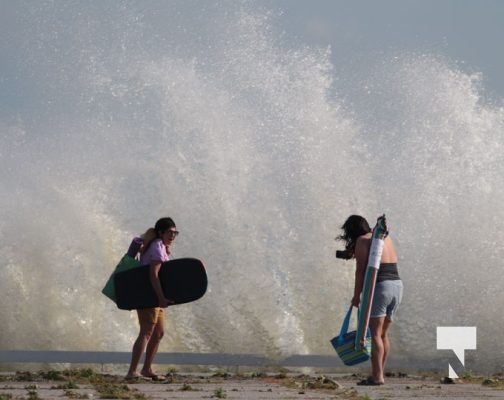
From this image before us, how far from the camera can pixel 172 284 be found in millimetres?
8742

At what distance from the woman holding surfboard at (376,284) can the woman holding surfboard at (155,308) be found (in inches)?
58.5

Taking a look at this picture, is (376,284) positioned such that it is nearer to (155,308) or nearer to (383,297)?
(383,297)

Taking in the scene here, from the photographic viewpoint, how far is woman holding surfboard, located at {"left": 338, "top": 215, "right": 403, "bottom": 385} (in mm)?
8352

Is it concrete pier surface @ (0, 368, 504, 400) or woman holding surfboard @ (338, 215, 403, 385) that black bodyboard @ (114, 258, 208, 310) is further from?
woman holding surfboard @ (338, 215, 403, 385)

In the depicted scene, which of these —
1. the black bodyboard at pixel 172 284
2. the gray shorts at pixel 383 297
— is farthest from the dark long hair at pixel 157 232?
the gray shorts at pixel 383 297

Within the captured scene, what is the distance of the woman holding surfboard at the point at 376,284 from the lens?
8352 mm

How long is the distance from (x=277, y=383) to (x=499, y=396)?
191 cm

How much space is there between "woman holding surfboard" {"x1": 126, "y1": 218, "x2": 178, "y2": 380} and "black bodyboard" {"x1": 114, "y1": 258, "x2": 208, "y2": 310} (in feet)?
0.21

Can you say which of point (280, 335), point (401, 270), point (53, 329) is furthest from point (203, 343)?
point (401, 270)

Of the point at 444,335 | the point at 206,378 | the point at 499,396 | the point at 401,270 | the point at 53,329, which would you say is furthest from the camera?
Result: the point at 401,270

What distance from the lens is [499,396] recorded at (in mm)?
7117

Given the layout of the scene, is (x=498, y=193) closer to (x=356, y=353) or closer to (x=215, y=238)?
(x=215, y=238)

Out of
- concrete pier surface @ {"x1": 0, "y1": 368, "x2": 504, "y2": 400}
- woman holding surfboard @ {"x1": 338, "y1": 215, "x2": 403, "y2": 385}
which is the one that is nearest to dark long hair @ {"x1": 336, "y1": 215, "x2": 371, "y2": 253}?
woman holding surfboard @ {"x1": 338, "y1": 215, "x2": 403, "y2": 385}

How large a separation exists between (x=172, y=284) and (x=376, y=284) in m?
1.64
